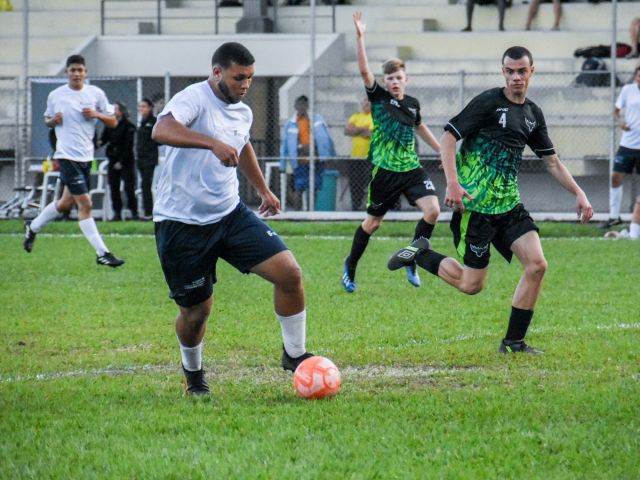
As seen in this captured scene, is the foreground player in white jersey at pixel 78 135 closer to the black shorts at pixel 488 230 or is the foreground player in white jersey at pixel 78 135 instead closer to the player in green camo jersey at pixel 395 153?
the player in green camo jersey at pixel 395 153

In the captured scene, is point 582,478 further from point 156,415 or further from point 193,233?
point 193,233

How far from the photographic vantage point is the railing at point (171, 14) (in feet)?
90.1

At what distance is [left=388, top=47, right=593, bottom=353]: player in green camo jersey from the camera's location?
8.62m

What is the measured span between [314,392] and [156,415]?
2.98ft

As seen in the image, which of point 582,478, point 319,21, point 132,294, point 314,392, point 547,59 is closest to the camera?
point 582,478

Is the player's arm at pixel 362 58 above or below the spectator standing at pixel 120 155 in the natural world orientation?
above

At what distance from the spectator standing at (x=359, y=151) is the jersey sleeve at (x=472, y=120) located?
14.2 metres

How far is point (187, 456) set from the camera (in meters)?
5.72

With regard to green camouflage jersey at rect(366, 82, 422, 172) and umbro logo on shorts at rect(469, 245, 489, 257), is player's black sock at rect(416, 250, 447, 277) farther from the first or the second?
green camouflage jersey at rect(366, 82, 422, 172)

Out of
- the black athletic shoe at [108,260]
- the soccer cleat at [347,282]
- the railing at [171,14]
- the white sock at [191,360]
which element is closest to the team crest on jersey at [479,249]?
the white sock at [191,360]

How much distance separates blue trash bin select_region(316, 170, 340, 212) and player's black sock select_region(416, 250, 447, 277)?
13669 millimetres

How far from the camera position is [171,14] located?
28734 mm

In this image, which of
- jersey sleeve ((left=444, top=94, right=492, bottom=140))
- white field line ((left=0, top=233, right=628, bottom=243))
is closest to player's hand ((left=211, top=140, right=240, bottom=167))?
jersey sleeve ((left=444, top=94, right=492, bottom=140))

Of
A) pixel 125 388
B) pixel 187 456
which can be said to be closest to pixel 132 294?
pixel 125 388
